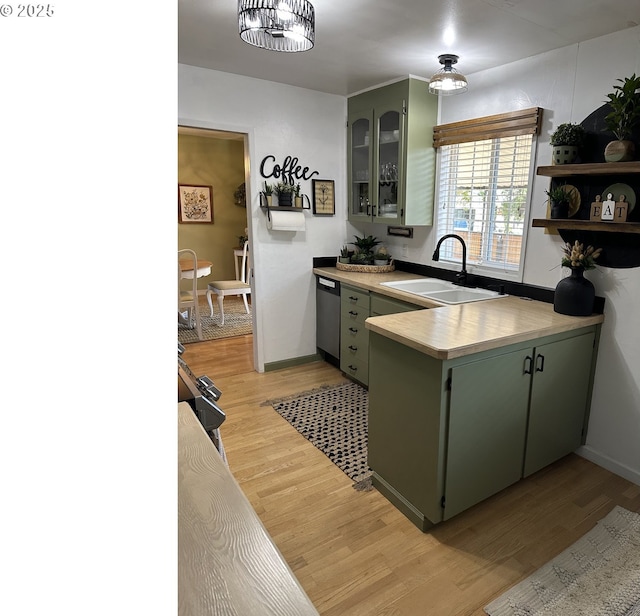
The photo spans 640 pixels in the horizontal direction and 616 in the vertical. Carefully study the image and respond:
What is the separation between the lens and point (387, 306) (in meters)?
3.08

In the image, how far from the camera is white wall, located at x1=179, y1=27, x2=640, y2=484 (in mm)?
2328

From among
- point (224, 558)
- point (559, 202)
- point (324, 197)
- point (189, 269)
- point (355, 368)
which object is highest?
point (324, 197)

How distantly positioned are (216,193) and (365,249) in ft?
12.1

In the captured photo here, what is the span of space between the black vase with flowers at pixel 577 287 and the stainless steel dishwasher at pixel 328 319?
5.68 feet

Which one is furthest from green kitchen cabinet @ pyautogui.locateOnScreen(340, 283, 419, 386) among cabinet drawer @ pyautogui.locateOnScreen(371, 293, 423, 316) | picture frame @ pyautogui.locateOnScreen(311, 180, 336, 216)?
picture frame @ pyautogui.locateOnScreen(311, 180, 336, 216)

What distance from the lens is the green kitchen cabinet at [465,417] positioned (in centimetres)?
185

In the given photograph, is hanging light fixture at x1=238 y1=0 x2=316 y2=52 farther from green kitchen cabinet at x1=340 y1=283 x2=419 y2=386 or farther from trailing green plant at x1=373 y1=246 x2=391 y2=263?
trailing green plant at x1=373 y1=246 x2=391 y2=263

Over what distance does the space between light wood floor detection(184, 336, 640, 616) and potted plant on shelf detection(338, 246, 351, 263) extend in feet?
5.58

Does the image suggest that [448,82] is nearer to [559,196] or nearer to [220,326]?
[559,196]

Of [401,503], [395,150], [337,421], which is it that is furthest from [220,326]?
[401,503]

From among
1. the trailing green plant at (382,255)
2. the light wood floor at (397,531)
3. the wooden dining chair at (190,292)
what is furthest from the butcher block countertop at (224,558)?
the wooden dining chair at (190,292)

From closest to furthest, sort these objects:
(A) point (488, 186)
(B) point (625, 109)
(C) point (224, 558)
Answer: (C) point (224, 558)
(B) point (625, 109)
(A) point (488, 186)
